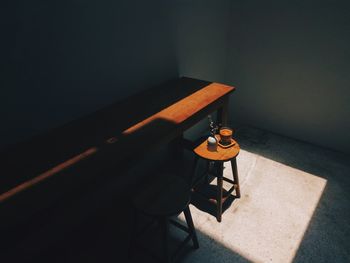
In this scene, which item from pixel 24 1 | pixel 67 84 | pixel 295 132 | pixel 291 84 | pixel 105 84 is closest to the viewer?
pixel 24 1

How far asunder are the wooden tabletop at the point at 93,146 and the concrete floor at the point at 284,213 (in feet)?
4.24

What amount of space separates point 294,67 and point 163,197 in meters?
3.04

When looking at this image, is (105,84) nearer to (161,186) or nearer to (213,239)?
(161,186)

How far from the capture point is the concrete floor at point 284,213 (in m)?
2.72

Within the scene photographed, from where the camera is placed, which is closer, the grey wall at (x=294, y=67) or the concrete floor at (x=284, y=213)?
the concrete floor at (x=284, y=213)

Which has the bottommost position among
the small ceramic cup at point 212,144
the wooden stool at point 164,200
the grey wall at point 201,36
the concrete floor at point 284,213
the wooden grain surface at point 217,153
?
the concrete floor at point 284,213

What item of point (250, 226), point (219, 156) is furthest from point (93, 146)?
point (250, 226)

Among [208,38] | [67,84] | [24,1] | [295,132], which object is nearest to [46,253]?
[67,84]

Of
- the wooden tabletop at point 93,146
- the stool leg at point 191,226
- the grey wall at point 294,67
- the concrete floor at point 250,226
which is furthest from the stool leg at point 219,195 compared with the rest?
the grey wall at point 294,67

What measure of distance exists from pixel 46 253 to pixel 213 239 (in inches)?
68.0

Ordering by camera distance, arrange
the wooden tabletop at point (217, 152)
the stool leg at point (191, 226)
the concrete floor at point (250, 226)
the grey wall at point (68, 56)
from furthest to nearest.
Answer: the wooden tabletop at point (217, 152) → the concrete floor at point (250, 226) → the stool leg at point (191, 226) → the grey wall at point (68, 56)

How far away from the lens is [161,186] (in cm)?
250

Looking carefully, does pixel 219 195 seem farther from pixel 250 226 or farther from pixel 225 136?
pixel 225 136

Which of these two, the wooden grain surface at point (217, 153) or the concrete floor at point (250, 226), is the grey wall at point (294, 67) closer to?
the concrete floor at point (250, 226)
